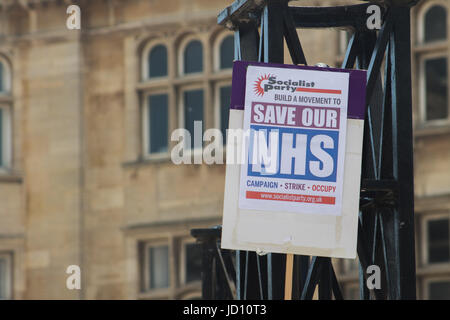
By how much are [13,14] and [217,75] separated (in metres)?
3.34

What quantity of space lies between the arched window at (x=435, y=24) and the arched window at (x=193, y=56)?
3414 millimetres

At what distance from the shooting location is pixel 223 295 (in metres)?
11.0

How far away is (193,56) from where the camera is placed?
19625 mm

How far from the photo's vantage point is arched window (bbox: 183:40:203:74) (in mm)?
19594

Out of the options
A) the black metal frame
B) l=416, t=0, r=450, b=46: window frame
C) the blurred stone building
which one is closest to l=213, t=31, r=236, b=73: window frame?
the blurred stone building

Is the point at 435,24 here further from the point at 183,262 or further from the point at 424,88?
the point at 183,262

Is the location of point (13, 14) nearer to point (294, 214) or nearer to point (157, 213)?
point (157, 213)

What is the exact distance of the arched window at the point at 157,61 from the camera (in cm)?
1983

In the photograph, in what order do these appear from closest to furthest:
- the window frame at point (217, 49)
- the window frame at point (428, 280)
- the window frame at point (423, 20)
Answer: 1. the window frame at point (428, 280)
2. the window frame at point (423, 20)
3. the window frame at point (217, 49)

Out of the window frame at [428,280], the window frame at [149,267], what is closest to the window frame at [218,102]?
the window frame at [149,267]

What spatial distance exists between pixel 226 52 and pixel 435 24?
10.3ft

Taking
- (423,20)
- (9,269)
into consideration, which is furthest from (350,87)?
(9,269)

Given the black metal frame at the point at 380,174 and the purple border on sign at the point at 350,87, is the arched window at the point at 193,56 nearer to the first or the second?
the black metal frame at the point at 380,174

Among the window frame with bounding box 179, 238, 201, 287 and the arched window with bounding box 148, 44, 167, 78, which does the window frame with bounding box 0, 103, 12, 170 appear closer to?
the arched window with bounding box 148, 44, 167, 78
